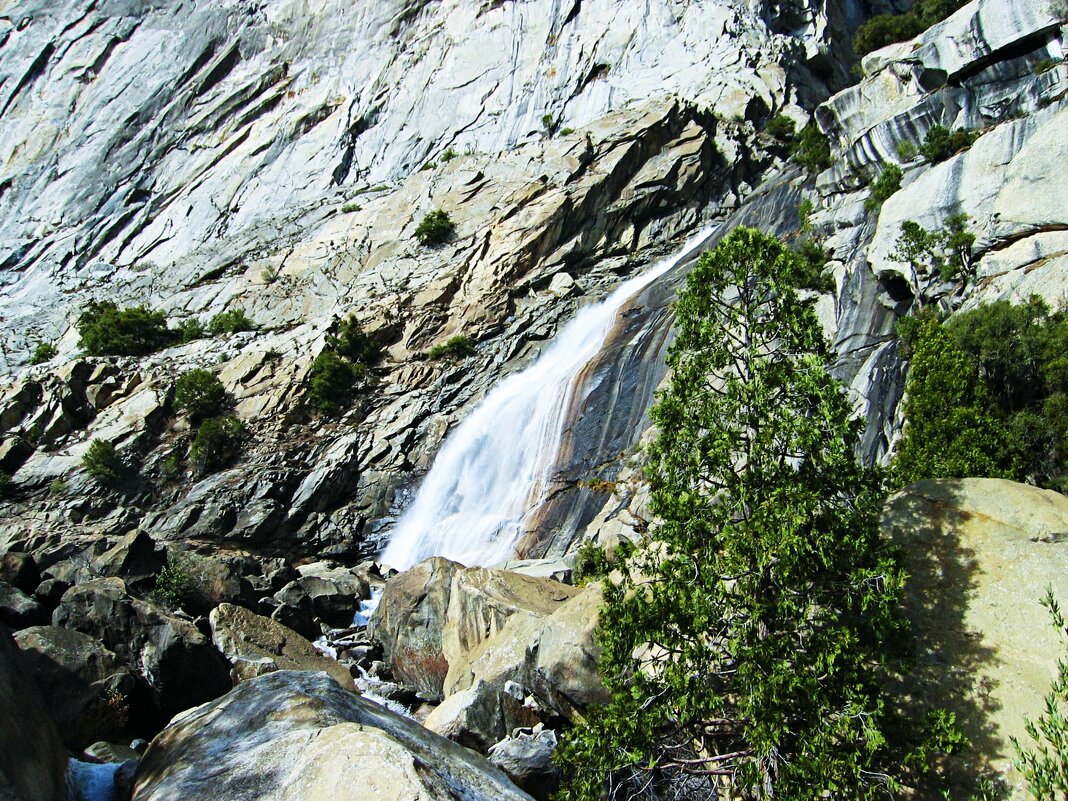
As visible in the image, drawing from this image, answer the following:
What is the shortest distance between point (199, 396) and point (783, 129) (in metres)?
41.5

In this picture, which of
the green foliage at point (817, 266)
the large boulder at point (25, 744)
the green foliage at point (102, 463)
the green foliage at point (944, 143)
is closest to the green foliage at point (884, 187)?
the green foliage at point (944, 143)

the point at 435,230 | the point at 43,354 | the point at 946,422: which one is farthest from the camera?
the point at 43,354

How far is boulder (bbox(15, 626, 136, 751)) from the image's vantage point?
13562 millimetres

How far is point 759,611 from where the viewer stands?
9.68 meters

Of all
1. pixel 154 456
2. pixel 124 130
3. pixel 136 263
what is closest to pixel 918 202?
pixel 154 456

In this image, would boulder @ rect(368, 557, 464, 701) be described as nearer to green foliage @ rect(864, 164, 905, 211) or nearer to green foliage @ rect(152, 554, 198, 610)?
green foliage @ rect(152, 554, 198, 610)

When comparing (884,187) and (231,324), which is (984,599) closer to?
(884,187)

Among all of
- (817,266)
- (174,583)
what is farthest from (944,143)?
(174,583)

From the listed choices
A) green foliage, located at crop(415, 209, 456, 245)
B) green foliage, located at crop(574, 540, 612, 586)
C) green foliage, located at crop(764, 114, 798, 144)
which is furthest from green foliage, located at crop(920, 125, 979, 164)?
green foliage, located at crop(415, 209, 456, 245)

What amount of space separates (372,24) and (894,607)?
80467mm

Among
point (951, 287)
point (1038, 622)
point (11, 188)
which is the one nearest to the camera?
point (1038, 622)

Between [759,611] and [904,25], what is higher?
[759,611]

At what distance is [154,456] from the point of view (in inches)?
1463

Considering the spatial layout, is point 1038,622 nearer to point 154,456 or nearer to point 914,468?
point 914,468
